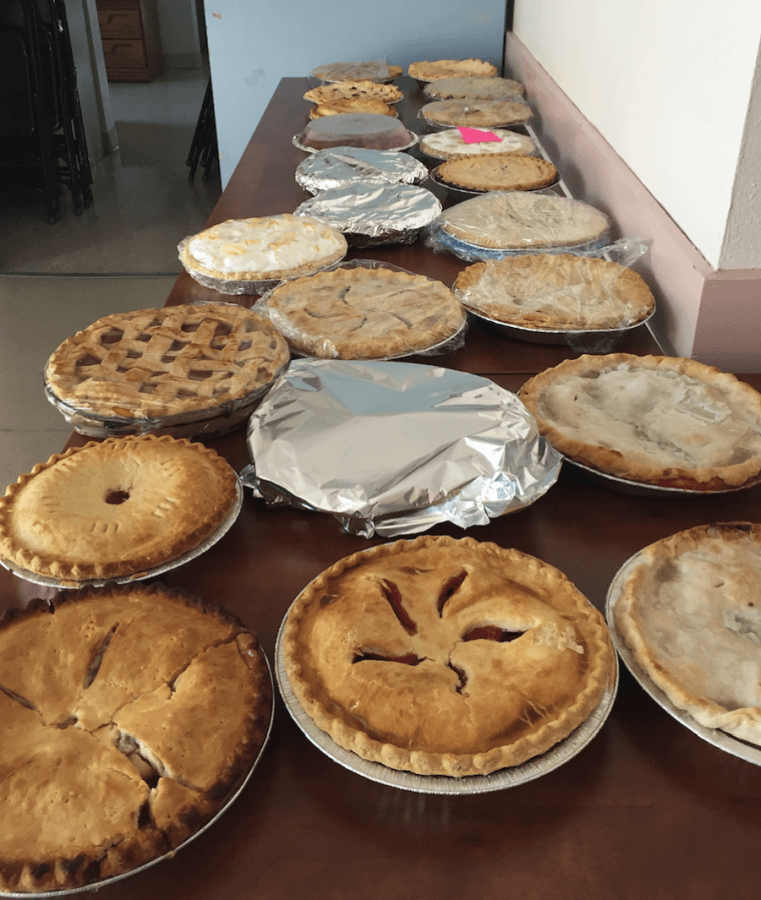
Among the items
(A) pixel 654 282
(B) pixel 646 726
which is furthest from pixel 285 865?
(A) pixel 654 282

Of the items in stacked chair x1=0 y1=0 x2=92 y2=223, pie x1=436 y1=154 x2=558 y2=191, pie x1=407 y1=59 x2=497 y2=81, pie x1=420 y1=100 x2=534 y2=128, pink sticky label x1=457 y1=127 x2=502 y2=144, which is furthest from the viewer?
stacked chair x1=0 y1=0 x2=92 y2=223

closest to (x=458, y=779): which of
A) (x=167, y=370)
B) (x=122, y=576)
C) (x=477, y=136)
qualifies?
(x=122, y=576)

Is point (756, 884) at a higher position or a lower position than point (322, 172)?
lower

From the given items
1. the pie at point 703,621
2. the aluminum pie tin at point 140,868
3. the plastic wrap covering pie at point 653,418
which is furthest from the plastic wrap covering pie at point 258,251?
the aluminum pie tin at point 140,868

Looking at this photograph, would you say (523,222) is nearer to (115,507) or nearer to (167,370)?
(167,370)

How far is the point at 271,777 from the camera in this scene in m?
0.72

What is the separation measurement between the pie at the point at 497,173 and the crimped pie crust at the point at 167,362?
3.19 feet

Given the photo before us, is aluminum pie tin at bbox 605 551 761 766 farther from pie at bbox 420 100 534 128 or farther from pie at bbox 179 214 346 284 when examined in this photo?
pie at bbox 420 100 534 128

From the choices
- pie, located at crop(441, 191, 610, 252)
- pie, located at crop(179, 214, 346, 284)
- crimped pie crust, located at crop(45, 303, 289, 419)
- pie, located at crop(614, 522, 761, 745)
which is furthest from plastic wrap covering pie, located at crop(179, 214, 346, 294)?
pie, located at crop(614, 522, 761, 745)

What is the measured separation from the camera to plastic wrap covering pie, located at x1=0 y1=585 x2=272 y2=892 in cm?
63

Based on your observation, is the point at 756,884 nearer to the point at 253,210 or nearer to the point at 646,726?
the point at 646,726

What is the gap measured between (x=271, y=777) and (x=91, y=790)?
0.54 feet

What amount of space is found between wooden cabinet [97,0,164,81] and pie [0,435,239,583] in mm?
8724

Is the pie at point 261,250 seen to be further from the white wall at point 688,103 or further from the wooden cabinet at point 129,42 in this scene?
the wooden cabinet at point 129,42
